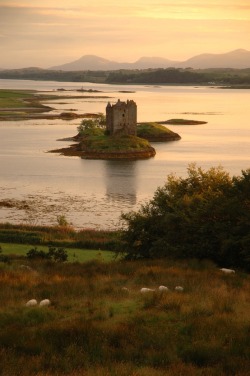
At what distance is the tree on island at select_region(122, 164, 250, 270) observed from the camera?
70.5 ft

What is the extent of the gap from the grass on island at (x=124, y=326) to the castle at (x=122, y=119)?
220 ft

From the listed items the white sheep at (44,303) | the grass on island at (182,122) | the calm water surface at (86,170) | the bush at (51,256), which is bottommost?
the grass on island at (182,122)

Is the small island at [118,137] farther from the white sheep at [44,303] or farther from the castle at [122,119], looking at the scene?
the white sheep at [44,303]

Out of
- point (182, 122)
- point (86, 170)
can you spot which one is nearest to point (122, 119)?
point (86, 170)

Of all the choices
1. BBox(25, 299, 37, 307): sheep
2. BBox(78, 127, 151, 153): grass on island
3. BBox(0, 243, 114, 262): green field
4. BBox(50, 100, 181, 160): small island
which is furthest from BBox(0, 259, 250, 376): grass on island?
BBox(78, 127, 151, 153): grass on island

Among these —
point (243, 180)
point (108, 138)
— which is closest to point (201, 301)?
point (243, 180)

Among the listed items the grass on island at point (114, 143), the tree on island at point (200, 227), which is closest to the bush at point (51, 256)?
the tree on island at point (200, 227)

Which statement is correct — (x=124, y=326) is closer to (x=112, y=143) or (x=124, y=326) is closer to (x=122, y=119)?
(x=112, y=143)

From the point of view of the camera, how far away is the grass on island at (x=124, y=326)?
34.0 feet

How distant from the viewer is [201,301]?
14.2 m

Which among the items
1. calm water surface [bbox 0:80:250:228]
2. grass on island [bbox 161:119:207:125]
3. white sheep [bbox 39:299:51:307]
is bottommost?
grass on island [bbox 161:119:207:125]

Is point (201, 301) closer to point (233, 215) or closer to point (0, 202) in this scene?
point (233, 215)

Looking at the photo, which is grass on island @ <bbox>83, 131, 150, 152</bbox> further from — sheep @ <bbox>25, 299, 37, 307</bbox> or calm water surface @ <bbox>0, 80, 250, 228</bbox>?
sheep @ <bbox>25, 299, 37, 307</bbox>

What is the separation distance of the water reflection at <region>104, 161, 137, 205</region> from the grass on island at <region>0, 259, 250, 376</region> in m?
30.9
